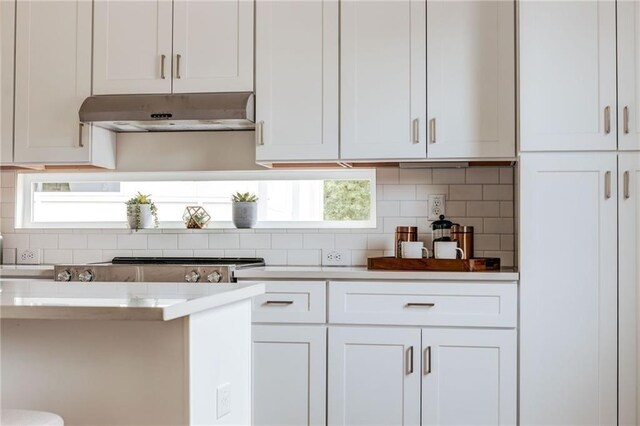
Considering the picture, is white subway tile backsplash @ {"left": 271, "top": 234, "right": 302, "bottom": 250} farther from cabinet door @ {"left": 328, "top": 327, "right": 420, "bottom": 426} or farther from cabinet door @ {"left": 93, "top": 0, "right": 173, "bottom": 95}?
cabinet door @ {"left": 93, "top": 0, "right": 173, "bottom": 95}

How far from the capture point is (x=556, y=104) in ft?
10.4

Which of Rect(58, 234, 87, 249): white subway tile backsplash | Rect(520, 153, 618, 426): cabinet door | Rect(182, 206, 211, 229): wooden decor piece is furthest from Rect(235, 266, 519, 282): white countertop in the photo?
Rect(58, 234, 87, 249): white subway tile backsplash

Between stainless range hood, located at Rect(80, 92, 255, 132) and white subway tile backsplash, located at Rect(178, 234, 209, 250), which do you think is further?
white subway tile backsplash, located at Rect(178, 234, 209, 250)

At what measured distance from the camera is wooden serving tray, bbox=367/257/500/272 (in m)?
3.33

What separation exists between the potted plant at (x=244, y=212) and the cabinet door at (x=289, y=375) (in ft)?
2.47

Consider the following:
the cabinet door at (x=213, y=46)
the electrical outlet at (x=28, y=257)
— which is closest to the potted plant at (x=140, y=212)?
the electrical outlet at (x=28, y=257)

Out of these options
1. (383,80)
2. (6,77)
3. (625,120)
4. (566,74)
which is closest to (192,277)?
(383,80)

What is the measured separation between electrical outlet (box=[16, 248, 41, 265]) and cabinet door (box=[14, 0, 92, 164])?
611mm

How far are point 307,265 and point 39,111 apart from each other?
157cm

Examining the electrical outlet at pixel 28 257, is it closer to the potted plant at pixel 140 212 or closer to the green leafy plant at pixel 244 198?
the potted plant at pixel 140 212

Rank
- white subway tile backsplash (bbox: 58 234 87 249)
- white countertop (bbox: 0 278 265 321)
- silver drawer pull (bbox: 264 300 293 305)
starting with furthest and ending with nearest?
white subway tile backsplash (bbox: 58 234 87 249), silver drawer pull (bbox: 264 300 293 305), white countertop (bbox: 0 278 265 321)

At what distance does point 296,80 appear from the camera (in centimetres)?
352

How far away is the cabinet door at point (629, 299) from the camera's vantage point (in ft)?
10.1

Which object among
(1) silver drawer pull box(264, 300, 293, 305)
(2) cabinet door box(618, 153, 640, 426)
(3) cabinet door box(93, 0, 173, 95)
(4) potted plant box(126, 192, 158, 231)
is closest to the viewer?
(2) cabinet door box(618, 153, 640, 426)
